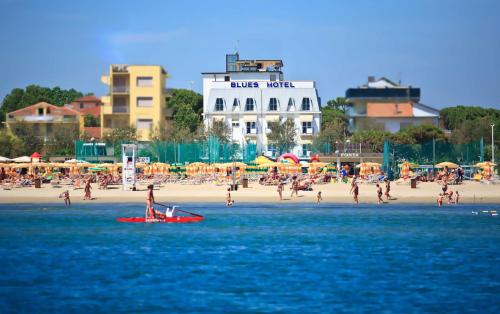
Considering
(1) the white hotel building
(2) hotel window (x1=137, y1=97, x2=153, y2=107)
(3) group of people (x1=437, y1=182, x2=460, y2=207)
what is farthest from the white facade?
(3) group of people (x1=437, y1=182, x2=460, y2=207)

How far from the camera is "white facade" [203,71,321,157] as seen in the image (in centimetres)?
10294

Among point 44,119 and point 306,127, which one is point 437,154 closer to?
point 306,127

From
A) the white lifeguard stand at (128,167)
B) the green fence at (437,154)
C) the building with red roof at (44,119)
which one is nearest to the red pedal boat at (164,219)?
the white lifeguard stand at (128,167)

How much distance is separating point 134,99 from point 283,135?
17.7 m

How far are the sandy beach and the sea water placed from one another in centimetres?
498

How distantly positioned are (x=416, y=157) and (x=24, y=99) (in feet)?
225

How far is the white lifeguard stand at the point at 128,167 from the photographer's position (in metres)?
57.9

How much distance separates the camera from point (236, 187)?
62.6 meters

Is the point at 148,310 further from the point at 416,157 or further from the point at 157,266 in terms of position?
the point at 416,157

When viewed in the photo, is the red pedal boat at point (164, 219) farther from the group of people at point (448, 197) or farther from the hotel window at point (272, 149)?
the hotel window at point (272, 149)

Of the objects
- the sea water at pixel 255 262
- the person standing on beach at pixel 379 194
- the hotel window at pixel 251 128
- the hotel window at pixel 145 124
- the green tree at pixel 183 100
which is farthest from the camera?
the green tree at pixel 183 100

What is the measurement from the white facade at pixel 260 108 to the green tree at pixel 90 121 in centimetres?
1876

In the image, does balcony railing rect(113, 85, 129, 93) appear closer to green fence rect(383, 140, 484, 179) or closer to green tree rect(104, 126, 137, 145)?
green tree rect(104, 126, 137, 145)

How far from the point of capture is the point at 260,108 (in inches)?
4077
